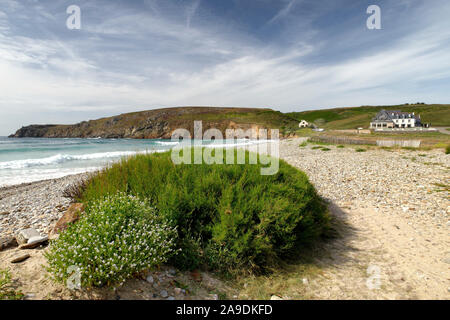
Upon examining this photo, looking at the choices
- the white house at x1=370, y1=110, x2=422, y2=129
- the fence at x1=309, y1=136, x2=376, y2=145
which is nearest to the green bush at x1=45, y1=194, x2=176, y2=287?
the fence at x1=309, y1=136, x2=376, y2=145

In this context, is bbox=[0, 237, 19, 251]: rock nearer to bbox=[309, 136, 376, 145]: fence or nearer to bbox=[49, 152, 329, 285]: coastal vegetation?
bbox=[49, 152, 329, 285]: coastal vegetation

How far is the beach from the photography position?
3.39 m

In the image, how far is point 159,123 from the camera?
3679 inches

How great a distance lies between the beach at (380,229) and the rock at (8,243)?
0.28 metres

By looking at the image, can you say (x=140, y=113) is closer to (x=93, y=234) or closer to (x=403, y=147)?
(x=403, y=147)

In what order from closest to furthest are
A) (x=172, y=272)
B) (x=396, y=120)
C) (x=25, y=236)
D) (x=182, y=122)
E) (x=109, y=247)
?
1. (x=109, y=247)
2. (x=172, y=272)
3. (x=25, y=236)
4. (x=396, y=120)
5. (x=182, y=122)

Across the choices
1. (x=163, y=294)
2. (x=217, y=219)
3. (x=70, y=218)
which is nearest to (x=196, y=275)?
(x=163, y=294)

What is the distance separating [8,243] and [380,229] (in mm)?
7520

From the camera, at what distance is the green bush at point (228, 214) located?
359cm

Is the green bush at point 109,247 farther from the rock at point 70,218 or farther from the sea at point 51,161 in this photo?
the sea at point 51,161

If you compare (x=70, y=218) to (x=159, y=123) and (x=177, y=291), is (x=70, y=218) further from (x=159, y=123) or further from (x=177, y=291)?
(x=159, y=123)

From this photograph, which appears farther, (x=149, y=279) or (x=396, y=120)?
(x=396, y=120)

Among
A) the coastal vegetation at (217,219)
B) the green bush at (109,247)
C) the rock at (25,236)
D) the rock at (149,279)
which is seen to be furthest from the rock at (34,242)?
the rock at (149,279)
